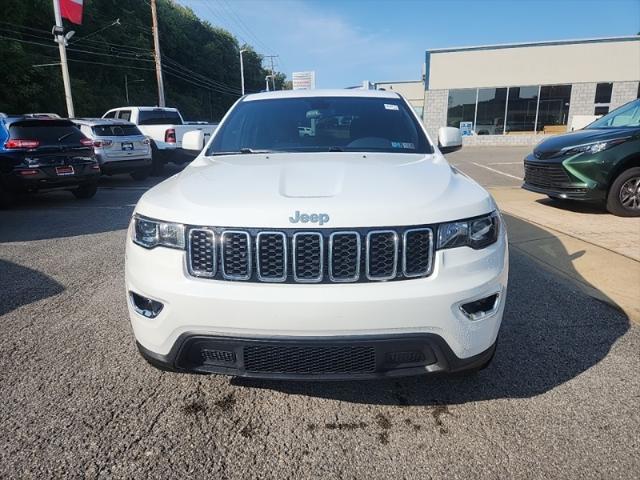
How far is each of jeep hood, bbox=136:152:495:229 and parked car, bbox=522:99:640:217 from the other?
5053 mm

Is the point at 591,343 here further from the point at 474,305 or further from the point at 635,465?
the point at 474,305

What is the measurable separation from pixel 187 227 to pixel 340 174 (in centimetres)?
86

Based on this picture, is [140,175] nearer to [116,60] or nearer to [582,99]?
[582,99]

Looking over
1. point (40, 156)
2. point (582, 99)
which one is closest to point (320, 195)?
point (40, 156)

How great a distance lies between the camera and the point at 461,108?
97.2 ft

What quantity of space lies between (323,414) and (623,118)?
752 centimetres

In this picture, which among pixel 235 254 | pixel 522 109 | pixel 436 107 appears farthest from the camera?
pixel 436 107

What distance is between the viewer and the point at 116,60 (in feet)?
127

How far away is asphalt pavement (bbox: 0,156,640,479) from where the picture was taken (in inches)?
80.9

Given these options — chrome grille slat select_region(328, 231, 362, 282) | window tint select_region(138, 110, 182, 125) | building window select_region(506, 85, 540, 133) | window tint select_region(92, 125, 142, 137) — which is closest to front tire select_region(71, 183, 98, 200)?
window tint select_region(92, 125, 142, 137)

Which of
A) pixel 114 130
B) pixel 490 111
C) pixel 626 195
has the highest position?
pixel 490 111

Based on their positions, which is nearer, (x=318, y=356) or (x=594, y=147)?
(x=318, y=356)

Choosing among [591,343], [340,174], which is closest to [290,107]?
[340,174]

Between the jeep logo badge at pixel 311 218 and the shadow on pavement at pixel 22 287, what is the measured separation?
302cm
